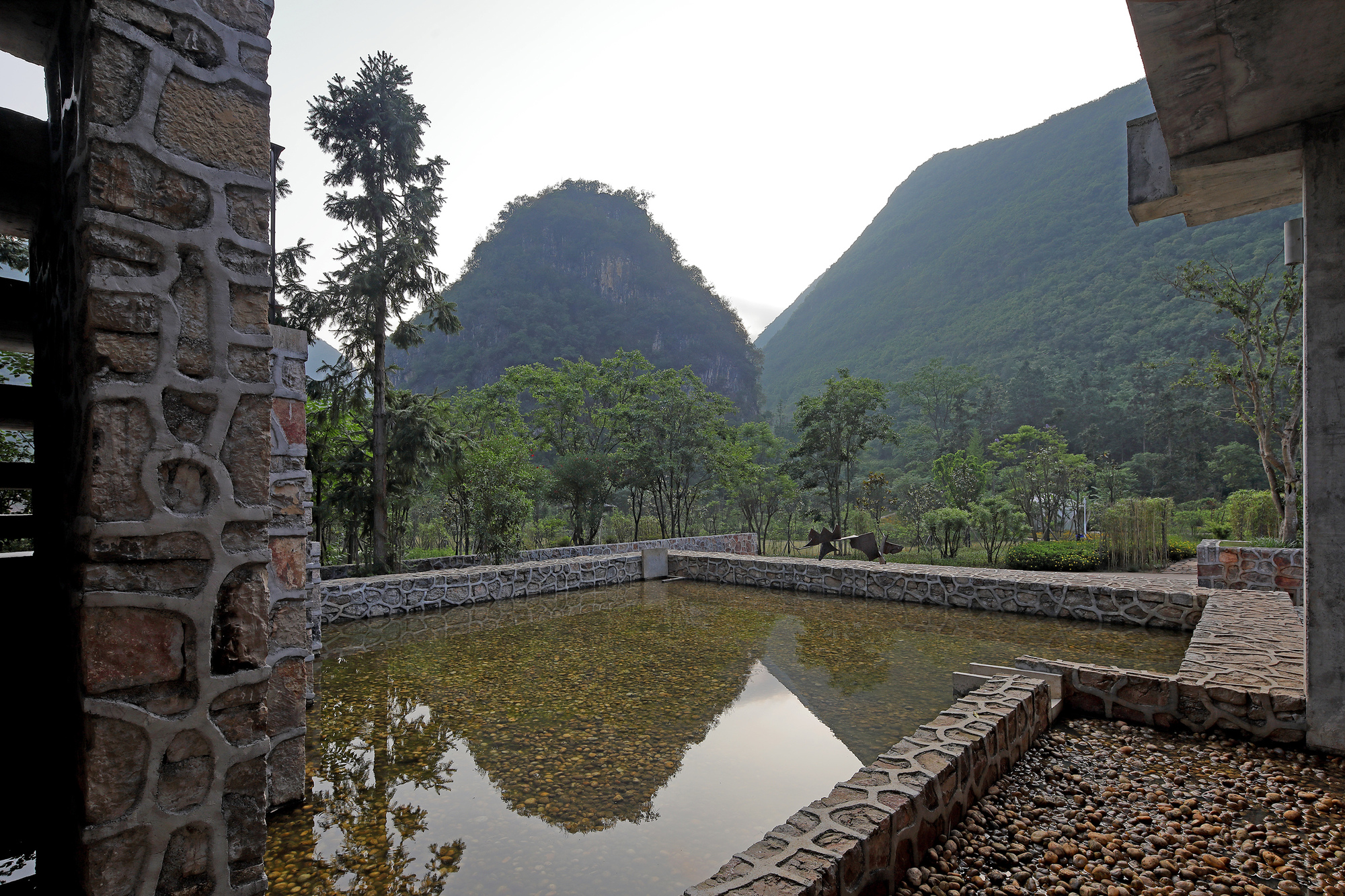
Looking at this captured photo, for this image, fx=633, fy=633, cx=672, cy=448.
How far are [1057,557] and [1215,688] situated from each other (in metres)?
8.41

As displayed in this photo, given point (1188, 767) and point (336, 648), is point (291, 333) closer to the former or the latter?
point (336, 648)

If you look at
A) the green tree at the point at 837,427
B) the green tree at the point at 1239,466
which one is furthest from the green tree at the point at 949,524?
the green tree at the point at 1239,466

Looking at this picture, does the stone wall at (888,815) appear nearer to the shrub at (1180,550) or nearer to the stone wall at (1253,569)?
the stone wall at (1253,569)

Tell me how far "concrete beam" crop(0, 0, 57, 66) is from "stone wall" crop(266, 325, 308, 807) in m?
1.40

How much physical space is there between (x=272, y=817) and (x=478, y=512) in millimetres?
10283

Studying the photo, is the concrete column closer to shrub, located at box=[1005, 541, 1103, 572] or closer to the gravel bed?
the gravel bed

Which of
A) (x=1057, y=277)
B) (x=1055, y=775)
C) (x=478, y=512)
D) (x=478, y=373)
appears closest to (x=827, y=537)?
(x=478, y=512)

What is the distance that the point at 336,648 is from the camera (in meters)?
7.02

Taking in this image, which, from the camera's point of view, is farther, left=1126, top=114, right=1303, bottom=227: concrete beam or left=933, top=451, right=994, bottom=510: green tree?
left=933, top=451, right=994, bottom=510: green tree

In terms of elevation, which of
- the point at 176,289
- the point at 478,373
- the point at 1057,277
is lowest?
the point at 176,289

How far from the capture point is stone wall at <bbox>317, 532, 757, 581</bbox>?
41.1 feet

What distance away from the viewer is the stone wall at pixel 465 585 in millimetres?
8625

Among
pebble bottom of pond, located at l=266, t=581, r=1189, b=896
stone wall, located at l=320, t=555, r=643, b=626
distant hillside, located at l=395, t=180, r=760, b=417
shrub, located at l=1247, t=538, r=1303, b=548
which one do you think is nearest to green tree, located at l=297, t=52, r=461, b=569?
stone wall, located at l=320, t=555, r=643, b=626

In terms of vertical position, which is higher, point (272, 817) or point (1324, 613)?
point (1324, 613)
